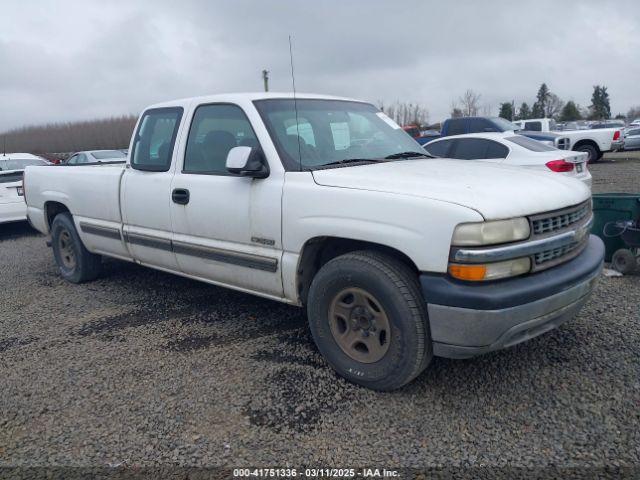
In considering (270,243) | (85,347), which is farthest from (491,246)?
(85,347)

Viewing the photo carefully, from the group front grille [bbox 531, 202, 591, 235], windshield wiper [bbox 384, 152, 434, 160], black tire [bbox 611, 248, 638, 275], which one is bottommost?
black tire [bbox 611, 248, 638, 275]

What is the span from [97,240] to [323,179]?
2.97m

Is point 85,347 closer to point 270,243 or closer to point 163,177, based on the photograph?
point 163,177

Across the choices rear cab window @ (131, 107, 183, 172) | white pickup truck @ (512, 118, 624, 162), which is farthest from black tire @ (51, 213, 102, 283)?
white pickup truck @ (512, 118, 624, 162)

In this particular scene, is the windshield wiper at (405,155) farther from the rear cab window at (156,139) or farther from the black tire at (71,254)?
the black tire at (71,254)

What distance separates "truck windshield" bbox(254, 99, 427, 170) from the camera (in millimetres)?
3783

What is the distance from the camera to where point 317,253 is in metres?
3.63

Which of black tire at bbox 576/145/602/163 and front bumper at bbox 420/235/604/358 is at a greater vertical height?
front bumper at bbox 420/235/604/358

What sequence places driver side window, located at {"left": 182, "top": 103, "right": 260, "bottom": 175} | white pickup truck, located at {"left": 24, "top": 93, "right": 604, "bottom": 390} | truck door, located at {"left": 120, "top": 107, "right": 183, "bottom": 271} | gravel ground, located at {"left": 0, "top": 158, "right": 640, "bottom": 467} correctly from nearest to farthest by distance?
gravel ground, located at {"left": 0, "top": 158, "right": 640, "bottom": 467} < white pickup truck, located at {"left": 24, "top": 93, "right": 604, "bottom": 390} < driver side window, located at {"left": 182, "top": 103, "right": 260, "bottom": 175} < truck door, located at {"left": 120, "top": 107, "right": 183, "bottom": 271}

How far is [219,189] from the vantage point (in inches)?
156

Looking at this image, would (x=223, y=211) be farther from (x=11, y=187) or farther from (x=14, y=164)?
(x=14, y=164)

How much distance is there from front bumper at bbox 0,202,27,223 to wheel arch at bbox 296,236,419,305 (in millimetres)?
7682

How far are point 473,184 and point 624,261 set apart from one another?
3155 millimetres

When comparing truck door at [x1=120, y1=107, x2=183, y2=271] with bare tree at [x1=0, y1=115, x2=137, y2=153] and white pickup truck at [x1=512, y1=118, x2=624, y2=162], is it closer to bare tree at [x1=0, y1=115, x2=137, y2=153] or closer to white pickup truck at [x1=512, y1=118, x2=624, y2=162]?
white pickup truck at [x1=512, y1=118, x2=624, y2=162]
